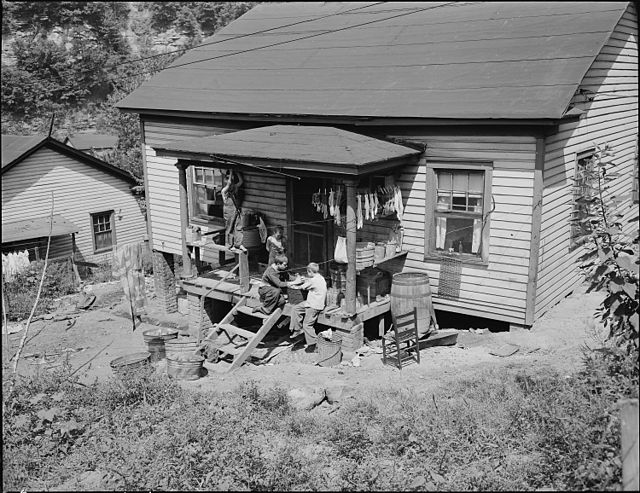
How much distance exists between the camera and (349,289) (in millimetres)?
12094

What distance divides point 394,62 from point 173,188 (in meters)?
7.10

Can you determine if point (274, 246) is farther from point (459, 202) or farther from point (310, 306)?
point (459, 202)

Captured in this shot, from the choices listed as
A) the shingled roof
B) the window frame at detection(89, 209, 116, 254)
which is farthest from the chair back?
the window frame at detection(89, 209, 116, 254)

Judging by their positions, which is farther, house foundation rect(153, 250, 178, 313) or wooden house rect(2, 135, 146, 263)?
wooden house rect(2, 135, 146, 263)

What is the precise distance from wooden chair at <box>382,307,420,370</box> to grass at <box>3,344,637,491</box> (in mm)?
2402

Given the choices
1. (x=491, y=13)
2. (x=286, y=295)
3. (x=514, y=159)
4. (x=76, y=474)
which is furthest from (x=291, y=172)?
(x=76, y=474)

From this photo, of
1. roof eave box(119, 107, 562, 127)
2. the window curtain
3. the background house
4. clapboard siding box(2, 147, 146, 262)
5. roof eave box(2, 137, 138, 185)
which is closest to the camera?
roof eave box(119, 107, 562, 127)

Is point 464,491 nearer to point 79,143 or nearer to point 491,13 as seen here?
point 491,13

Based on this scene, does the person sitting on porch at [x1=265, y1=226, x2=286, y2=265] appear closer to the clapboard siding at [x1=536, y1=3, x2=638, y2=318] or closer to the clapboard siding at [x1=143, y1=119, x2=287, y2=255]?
the clapboard siding at [x1=143, y1=119, x2=287, y2=255]

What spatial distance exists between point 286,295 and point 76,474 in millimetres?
6844

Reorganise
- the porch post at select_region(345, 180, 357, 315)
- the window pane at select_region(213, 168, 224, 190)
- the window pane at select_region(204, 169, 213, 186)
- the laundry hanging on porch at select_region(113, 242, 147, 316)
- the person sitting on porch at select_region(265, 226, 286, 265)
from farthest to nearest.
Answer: the laundry hanging on porch at select_region(113, 242, 147, 316) < the window pane at select_region(204, 169, 213, 186) < the window pane at select_region(213, 168, 224, 190) < the person sitting on porch at select_region(265, 226, 286, 265) < the porch post at select_region(345, 180, 357, 315)

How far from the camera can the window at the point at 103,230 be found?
2539 cm

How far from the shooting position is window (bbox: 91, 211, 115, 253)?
25391 mm

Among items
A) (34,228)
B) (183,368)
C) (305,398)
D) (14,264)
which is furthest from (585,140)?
(34,228)
